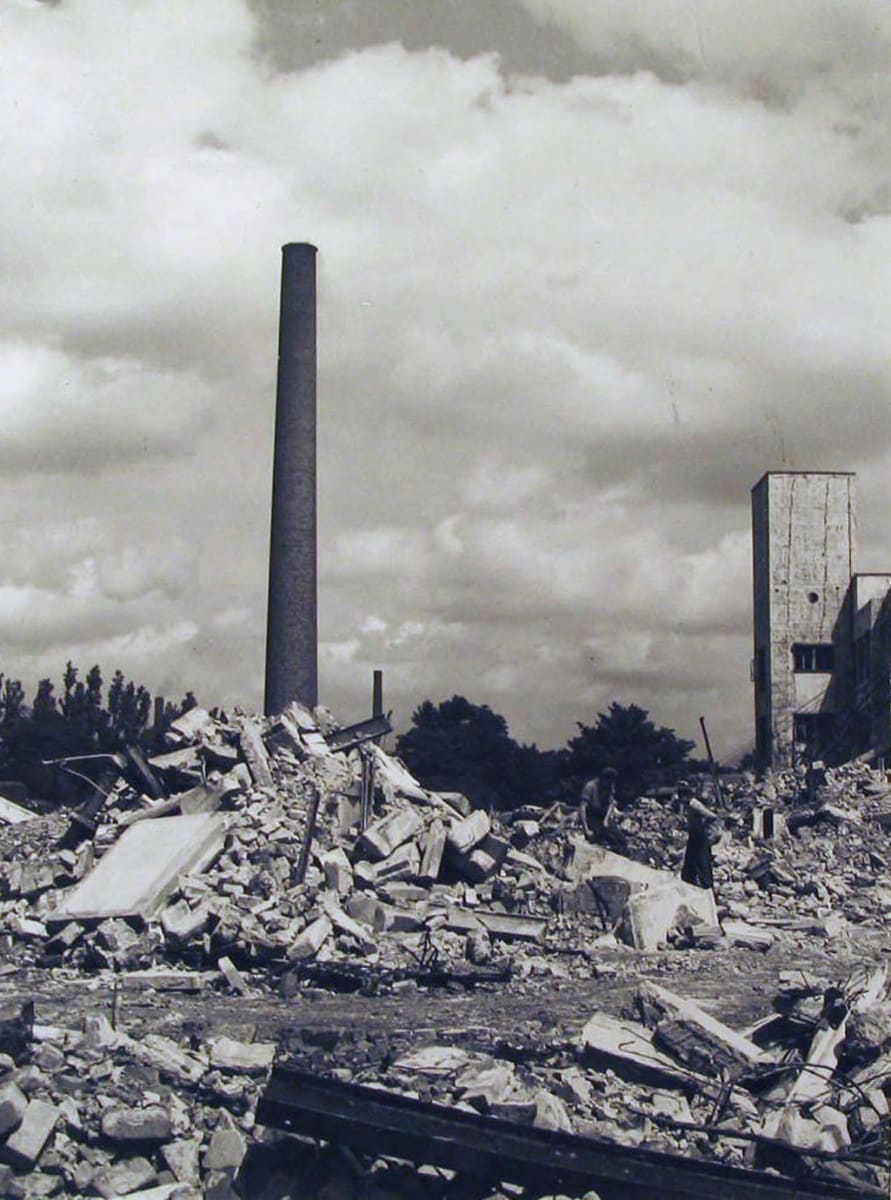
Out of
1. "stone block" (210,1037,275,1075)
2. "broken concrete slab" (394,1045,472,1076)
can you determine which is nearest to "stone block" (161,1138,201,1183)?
"stone block" (210,1037,275,1075)

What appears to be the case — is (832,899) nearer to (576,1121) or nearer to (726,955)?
(726,955)

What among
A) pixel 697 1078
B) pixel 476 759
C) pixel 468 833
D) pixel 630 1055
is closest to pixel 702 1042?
pixel 697 1078

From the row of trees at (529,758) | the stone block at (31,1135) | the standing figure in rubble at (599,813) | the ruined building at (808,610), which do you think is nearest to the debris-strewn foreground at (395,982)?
the stone block at (31,1135)

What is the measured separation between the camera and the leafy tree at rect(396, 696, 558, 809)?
35.1 meters

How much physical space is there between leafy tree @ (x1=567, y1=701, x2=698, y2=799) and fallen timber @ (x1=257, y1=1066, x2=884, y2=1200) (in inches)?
1128

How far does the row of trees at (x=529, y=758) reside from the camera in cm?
3347

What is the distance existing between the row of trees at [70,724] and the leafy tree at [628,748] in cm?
1143

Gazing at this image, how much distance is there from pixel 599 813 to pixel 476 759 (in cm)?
2441

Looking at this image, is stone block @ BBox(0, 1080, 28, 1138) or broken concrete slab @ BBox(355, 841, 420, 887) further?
broken concrete slab @ BBox(355, 841, 420, 887)

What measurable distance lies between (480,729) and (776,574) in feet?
38.7

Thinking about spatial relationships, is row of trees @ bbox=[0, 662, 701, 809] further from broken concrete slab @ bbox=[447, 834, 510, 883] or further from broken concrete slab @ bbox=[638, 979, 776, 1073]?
broken concrete slab @ bbox=[638, 979, 776, 1073]

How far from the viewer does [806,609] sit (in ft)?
97.4

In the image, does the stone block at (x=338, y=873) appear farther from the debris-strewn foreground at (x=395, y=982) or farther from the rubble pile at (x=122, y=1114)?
the rubble pile at (x=122, y=1114)

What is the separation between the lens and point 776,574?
98.1ft
